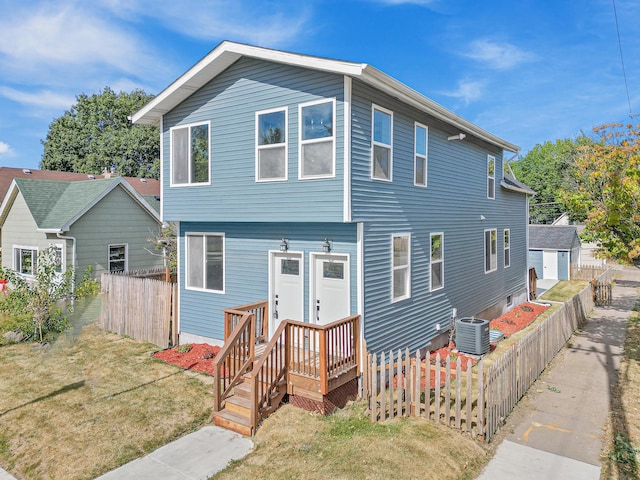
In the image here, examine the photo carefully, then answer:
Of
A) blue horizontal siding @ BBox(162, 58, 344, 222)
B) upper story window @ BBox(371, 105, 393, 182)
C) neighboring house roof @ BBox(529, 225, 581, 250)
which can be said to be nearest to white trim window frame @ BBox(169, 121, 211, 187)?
blue horizontal siding @ BBox(162, 58, 344, 222)

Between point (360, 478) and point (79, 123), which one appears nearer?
point (360, 478)

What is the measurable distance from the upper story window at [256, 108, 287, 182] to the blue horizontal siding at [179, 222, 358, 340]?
46.7 inches

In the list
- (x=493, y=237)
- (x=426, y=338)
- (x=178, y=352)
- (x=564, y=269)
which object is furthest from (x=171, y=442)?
(x=564, y=269)

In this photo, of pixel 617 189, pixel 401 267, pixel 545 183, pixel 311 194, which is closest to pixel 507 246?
pixel 617 189

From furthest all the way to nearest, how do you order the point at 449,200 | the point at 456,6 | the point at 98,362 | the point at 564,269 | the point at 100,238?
the point at 564,269 < the point at 100,238 < the point at 456,6 < the point at 449,200 < the point at 98,362

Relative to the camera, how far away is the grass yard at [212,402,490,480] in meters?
5.29

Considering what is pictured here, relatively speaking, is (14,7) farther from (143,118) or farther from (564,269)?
(564,269)

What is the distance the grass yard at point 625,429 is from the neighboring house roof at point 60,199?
58.6 feet

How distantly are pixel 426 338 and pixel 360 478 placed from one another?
19.0 feet

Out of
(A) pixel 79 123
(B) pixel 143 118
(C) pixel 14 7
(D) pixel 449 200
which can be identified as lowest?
(D) pixel 449 200

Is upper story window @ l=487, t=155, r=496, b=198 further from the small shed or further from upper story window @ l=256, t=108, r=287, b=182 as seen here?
the small shed

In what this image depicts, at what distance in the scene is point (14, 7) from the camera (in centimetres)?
1258

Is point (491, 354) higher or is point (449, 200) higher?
point (449, 200)

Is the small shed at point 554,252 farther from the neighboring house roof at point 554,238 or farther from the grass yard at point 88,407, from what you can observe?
the grass yard at point 88,407
